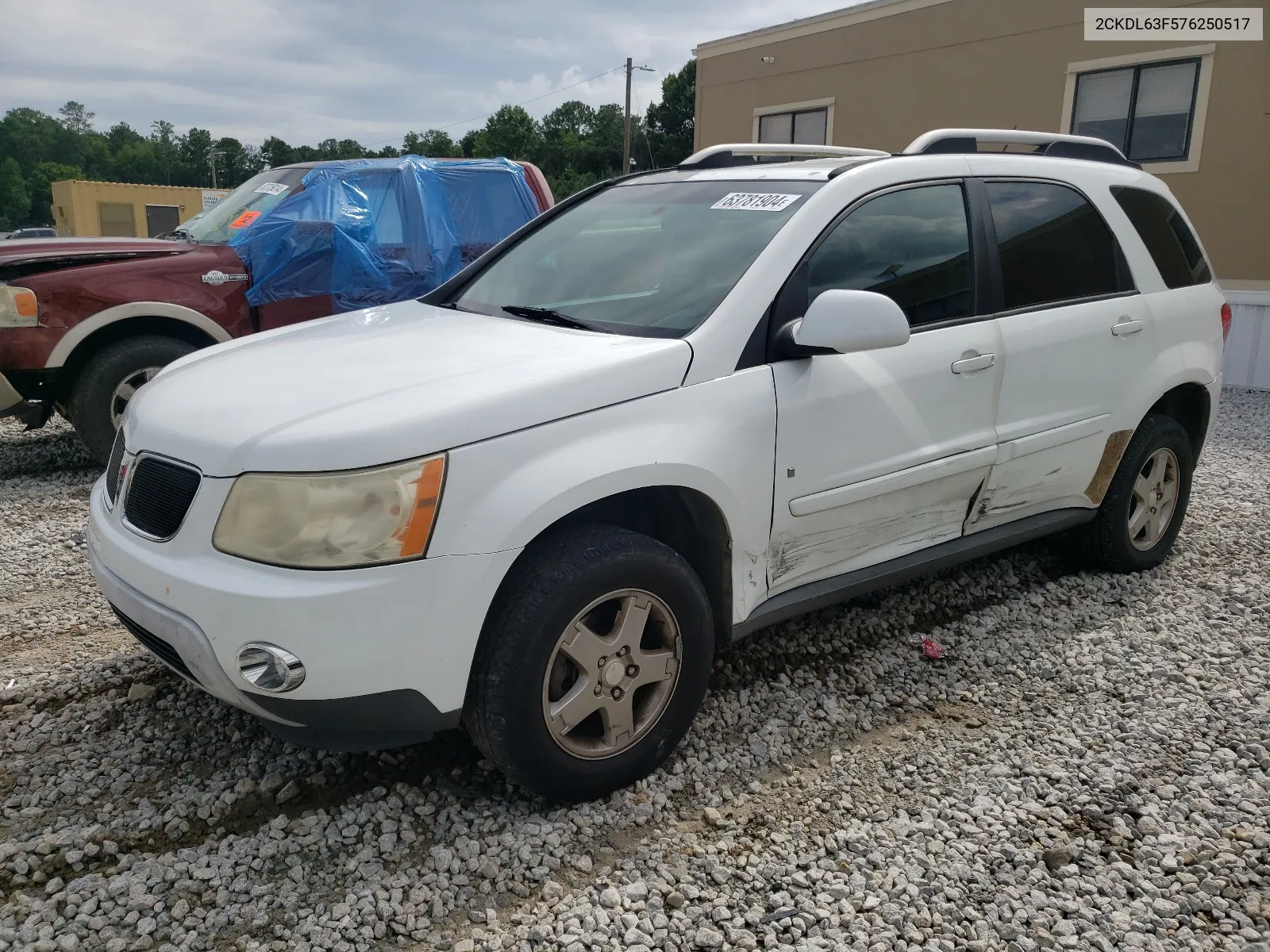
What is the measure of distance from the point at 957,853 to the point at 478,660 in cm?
138

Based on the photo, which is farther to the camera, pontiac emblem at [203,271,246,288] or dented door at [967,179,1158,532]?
pontiac emblem at [203,271,246,288]

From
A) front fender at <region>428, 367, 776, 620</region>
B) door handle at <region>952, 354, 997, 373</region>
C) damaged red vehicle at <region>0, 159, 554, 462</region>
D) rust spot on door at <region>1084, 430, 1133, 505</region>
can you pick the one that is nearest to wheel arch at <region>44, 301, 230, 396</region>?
damaged red vehicle at <region>0, 159, 554, 462</region>

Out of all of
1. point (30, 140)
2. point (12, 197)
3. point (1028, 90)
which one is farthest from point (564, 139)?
point (1028, 90)

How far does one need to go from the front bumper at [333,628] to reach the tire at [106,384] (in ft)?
12.8

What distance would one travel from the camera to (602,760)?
2697mm

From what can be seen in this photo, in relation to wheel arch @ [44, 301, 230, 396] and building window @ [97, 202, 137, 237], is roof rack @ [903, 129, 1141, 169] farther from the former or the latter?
building window @ [97, 202, 137, 237]

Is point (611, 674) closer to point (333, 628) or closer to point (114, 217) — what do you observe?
point (333, 628)

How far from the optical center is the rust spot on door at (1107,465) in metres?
4.11

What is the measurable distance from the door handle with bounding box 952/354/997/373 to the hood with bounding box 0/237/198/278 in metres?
5.05

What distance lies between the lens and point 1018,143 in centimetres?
412

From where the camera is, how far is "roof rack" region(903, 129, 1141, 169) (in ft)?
12.2

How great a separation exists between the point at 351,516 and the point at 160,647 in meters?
0.77

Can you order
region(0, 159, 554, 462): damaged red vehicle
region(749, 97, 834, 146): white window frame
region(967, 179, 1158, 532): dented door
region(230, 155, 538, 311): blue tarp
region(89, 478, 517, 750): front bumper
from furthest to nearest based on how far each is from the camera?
region(749, 97, 834, 146): white window frame, region(230, 155, 538, 311): blue tarp, region(0, 159, 554, 462): damaged red vehicle, region(967, 179, 1158, 532): dented door, region(89, 478, 517, 750): front bumper

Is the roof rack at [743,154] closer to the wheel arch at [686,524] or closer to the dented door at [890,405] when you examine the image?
the dented door at [890,405]
